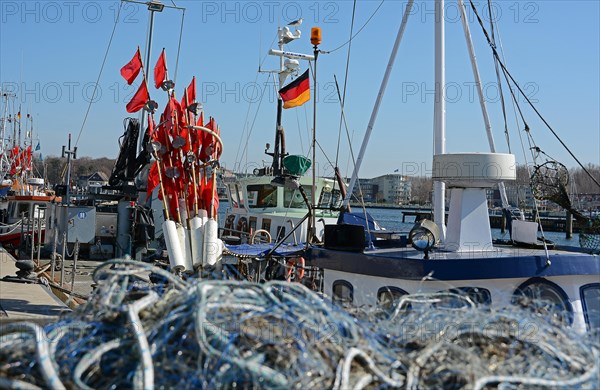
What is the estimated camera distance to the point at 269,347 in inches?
149

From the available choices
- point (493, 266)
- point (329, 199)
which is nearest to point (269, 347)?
point (493, 266)

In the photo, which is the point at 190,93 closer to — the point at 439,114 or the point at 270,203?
the point at 439,114

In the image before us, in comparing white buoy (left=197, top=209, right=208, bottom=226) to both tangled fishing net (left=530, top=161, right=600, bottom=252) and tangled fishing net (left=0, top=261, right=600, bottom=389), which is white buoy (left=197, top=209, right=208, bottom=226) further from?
tangled fishing net (left=0, top=261, right=600, bottom=389)

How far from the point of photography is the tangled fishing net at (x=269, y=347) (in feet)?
11.7

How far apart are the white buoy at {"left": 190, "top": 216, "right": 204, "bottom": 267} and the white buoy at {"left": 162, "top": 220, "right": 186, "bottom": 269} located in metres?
0.23

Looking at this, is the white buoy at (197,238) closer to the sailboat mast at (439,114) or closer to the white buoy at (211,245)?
the white buoy at (211,245)

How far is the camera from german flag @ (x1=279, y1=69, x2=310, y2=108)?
54.7ft

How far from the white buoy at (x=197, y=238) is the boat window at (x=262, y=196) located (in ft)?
26.7

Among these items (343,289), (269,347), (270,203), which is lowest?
(343,289)

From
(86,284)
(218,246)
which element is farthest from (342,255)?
(86,284)

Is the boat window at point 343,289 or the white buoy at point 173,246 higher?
the white buoy at point 173,246

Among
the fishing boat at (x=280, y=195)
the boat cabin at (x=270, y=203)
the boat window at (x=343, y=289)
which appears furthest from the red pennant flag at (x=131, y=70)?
the boat window at (x=343, y=289)

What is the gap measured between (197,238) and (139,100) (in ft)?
18.6

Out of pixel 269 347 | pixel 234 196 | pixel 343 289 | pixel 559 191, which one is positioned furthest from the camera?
pixel 234 196
